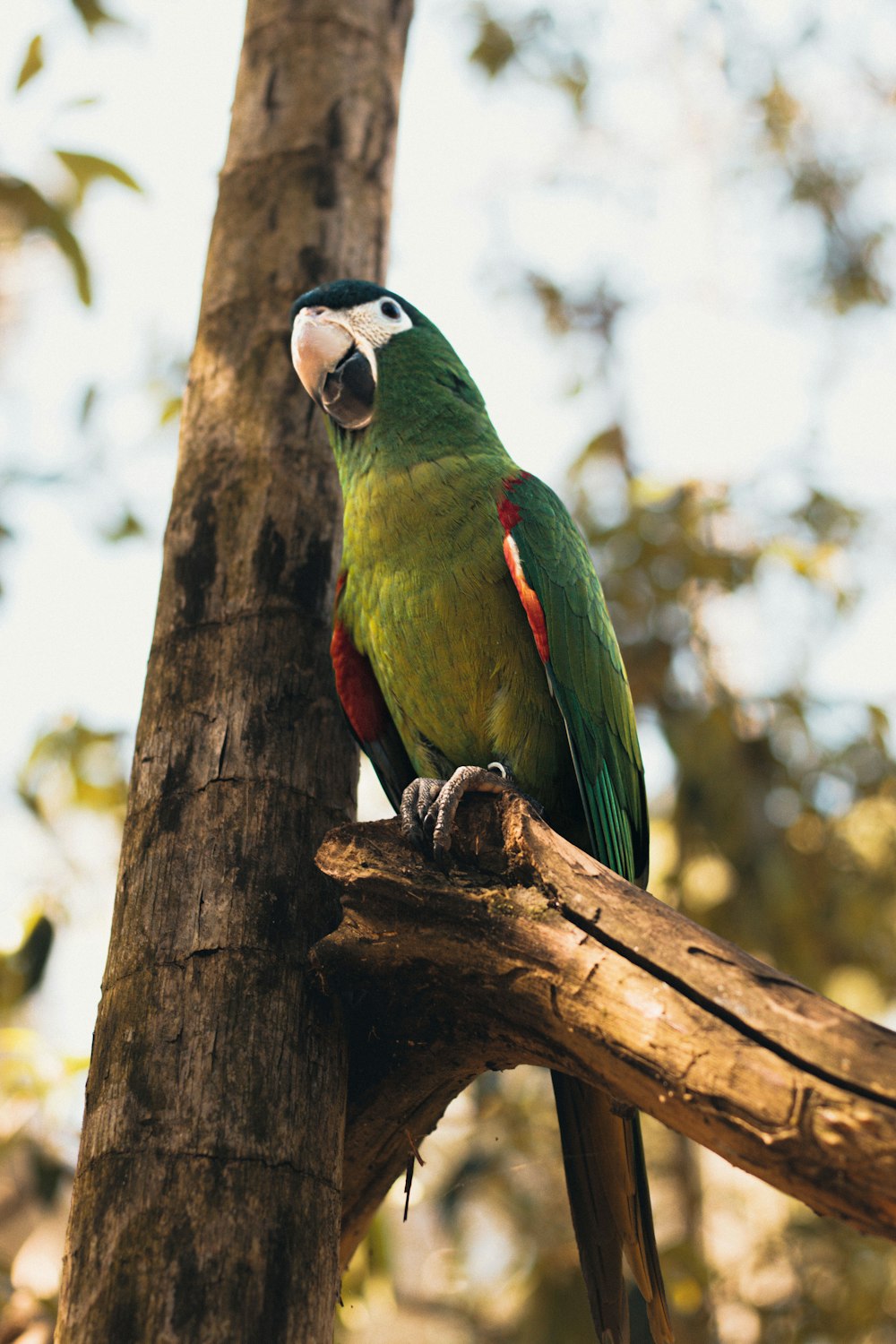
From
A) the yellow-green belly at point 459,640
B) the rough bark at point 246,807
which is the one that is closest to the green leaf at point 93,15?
the rough bark at point 246,807

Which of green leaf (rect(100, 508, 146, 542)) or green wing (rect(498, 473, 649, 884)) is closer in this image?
green wing (rect(498, 473, 649, 884))

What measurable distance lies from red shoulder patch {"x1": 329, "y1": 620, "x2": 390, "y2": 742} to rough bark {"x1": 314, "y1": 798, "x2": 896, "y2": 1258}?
1.65 feet

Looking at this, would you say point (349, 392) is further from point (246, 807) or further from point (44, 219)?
point (44, 219)

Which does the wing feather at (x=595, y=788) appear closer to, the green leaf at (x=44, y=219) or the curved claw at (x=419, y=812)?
the curved claw at (x=419, y=812)

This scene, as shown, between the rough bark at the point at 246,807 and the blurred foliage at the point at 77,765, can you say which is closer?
the rough bark at the point at 246,807

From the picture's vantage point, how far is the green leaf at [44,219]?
2.99 m

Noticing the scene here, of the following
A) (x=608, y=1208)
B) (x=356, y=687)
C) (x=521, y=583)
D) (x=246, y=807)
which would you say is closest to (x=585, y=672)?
(x=521, y=583)

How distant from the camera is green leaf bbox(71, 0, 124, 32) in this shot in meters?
3.22

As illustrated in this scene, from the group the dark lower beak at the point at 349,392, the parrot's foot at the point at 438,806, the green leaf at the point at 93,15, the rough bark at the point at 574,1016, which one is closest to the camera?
the rough bark at the point at 574,1016

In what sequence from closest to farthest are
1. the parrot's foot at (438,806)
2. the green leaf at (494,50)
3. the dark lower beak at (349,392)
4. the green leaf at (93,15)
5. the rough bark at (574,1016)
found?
1. the rough bark at (574,1016)
2. the parrot's foot at (438,806)
3. the dark lower beak at (349,392)
4. the green leaf at (93,15)
5. the green leaf at (494,50)

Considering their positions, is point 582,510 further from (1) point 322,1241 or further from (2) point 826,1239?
(1) point 322,1241

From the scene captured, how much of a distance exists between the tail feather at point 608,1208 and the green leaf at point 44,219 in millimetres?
2656

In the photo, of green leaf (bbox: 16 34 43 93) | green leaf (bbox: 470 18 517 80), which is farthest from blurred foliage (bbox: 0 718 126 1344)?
green leaf (bbox: 470 18 517 80)

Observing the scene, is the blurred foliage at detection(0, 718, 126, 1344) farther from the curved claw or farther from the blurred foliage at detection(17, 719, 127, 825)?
the curved claw
